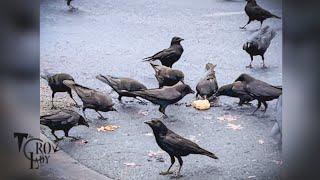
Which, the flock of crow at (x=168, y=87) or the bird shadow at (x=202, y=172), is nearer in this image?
the bird shadow at (x=202, y=172)

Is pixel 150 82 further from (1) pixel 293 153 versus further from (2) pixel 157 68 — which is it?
(1) pixel 293 153

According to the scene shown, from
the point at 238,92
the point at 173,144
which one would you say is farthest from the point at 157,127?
the point at 238,92

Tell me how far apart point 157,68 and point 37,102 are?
694 mm

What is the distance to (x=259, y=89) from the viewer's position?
257cm

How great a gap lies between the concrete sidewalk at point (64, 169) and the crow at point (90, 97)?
0.27 metres

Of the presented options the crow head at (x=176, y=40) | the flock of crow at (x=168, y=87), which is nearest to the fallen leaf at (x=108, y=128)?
the flock of crow at (x=168, y=87)

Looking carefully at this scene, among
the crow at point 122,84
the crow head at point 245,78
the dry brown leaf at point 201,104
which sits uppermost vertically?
the crow head at point 245,78

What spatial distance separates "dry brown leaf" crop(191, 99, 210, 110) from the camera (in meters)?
2.56

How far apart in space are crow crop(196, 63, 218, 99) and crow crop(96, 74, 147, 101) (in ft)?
1.03

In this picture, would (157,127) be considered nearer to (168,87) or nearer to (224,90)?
(168,87)

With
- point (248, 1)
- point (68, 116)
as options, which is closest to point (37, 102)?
point (68, 116)

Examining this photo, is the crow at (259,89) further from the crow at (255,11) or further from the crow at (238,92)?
the crow at (255,11)

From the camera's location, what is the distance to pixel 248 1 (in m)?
2.58

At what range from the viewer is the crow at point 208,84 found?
2.58 metres
